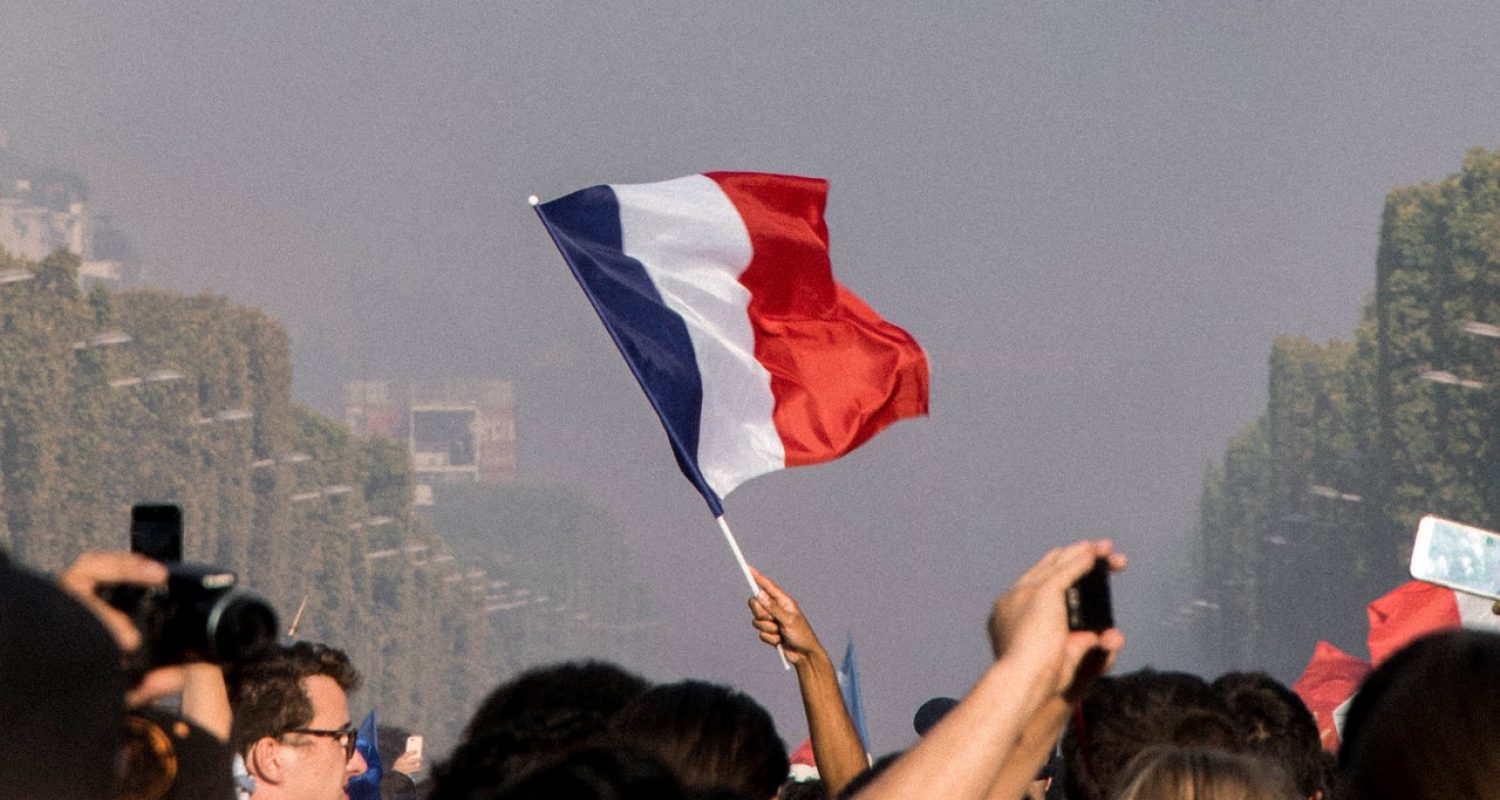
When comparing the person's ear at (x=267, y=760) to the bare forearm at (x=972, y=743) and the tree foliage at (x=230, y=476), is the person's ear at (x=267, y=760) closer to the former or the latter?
the bare forearm at (x=972, y=743)

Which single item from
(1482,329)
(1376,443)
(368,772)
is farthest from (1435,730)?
(1376,443)

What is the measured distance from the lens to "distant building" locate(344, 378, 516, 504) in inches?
5482

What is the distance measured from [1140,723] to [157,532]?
2260 millimetres

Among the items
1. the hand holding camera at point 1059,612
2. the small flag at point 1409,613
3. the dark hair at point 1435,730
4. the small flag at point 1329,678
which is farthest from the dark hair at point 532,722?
the small flag at point 1329,678

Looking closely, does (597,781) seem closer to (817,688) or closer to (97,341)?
(817,688)

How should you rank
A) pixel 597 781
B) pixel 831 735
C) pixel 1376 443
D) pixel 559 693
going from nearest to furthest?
1. pixel 597 781
2. pixel 559 693
3. pixel 831 735
4. pixel 1376 443

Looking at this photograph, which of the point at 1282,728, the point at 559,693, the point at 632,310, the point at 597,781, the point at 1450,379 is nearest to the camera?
the point at 597,781

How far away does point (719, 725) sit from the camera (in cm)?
393

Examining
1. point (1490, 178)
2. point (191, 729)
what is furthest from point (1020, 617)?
point (1490, 178)

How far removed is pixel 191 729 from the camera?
2896mm

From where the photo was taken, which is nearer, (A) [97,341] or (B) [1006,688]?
(B) [1006,688]

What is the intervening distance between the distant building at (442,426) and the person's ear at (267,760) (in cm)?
13212

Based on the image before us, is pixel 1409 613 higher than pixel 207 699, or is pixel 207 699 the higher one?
pixel 207 699

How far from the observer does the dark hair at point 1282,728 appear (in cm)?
498
